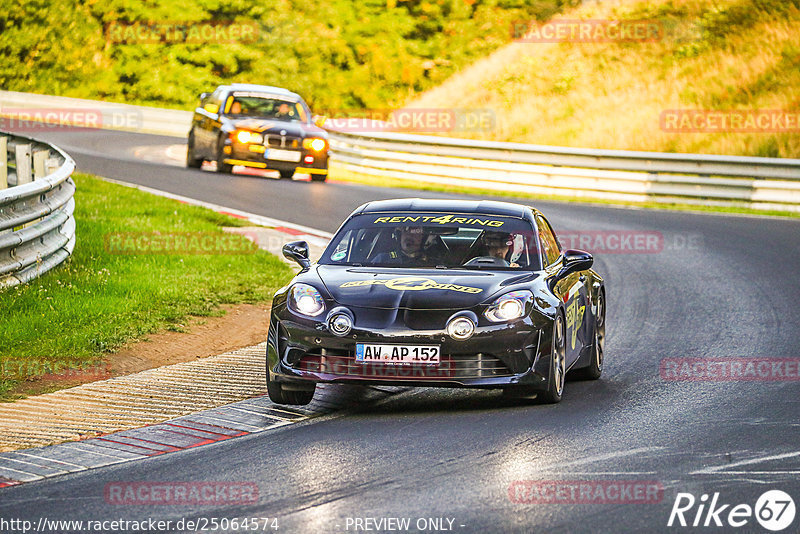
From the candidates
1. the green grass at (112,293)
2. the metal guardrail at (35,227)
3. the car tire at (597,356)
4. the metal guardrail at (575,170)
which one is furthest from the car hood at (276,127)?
the car tire at (597,356)

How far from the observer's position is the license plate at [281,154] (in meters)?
25.2

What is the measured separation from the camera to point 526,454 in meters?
7.15

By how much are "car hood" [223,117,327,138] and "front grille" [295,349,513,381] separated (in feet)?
56.1

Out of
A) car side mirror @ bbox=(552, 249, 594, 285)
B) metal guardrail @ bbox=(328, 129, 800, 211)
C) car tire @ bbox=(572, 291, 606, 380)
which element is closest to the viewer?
car side mirror @ bbox=(552, 249, 594, 285)

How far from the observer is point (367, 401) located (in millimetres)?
8945

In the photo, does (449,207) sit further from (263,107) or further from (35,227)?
(263,107)

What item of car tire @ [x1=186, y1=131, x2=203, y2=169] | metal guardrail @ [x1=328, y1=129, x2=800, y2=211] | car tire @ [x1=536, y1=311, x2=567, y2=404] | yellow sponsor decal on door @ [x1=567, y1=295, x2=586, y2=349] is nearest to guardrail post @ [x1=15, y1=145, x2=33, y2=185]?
yellow sponsor decal on door @ [x1=567, y1=295, x2=586, y2=349]

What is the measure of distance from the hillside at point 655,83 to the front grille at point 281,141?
8.37 meters

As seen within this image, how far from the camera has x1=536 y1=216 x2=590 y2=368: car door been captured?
362 inches

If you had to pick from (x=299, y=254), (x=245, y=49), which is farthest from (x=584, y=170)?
(x=245, y=49)

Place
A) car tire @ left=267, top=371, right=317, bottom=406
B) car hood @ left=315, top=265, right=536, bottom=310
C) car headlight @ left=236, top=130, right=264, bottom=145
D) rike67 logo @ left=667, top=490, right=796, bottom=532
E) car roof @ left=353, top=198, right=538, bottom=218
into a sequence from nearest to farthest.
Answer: rike67 logo @ left=667, top=490, right=796, bottom=532, car hood @ left=315, top=265, right=536, bottom=310, car tire @ left=267, top=371, right=317, bottom=406, car roof @ left=353, top=198, right=538, bottom=218, car headlight @ left=236, top=130, right=264, bottom=145

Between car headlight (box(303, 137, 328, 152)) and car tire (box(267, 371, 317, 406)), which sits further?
car headlight (box(303, 137, 328, 152))

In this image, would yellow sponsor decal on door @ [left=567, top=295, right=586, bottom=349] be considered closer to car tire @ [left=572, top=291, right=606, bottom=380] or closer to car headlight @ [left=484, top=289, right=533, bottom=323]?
car tire @ [left=572, top=291, right=606, bottom=380]

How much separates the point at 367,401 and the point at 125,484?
2684 millimetres
